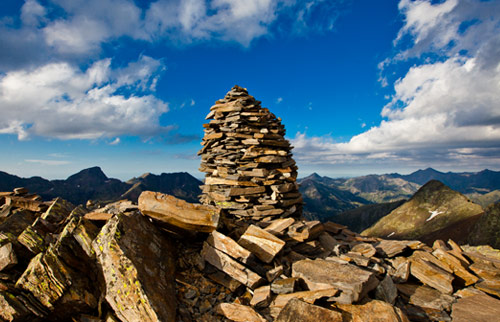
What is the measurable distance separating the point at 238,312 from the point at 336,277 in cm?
339

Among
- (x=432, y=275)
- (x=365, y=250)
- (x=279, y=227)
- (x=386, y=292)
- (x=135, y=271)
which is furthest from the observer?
(x=279, y=227)

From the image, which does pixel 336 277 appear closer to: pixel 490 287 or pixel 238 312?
pixel 238 312

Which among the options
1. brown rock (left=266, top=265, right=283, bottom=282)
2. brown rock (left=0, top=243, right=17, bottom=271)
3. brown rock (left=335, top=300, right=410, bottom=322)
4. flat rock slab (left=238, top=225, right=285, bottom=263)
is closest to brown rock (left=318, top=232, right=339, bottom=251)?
flat rock slab (left=238, top=225, right=285, bottom=263)

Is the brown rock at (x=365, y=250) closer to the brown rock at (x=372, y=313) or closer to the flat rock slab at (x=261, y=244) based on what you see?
the brown rock at (x=372, y=313)

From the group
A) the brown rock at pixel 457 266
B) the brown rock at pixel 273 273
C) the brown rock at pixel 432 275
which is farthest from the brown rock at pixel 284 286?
the brown rock at pixel 457 266

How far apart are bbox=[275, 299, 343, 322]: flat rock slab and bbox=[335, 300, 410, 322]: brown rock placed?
0.67 metres

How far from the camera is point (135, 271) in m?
6.73

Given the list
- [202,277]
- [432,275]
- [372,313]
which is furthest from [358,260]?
[202,277]

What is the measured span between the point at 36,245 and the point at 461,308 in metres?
14.9

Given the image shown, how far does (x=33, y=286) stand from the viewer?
659 centimetres

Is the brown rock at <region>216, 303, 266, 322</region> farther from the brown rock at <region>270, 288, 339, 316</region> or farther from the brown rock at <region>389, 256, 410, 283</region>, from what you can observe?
the brown rock at <region>389, 256, 410, 283</region>

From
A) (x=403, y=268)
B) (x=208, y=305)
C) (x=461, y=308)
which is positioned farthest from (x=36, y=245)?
(x=461, y=308)

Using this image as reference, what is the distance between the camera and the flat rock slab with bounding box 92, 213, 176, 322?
630 cm

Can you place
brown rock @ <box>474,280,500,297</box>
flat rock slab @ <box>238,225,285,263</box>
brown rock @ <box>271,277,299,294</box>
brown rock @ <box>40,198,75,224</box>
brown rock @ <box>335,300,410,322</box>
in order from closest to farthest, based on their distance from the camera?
brown rock @ <box>335,300,410,322</box> → brown rock @ <box>271,277,299,294</box> → brown rock @ <box>474,280,500,297</box> → flat rock slab @ <box>238,225,285,263</box> → brown rock @ <box>40,198,75,224</box>
